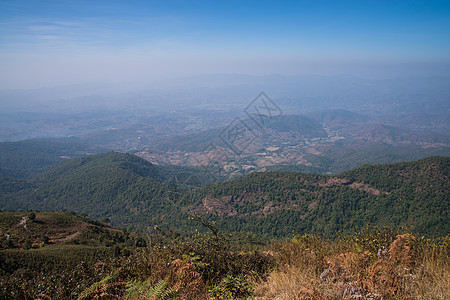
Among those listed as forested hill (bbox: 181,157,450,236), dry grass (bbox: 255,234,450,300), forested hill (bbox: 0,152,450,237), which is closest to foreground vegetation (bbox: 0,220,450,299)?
dry grass (bbox: 255,234,450,300)

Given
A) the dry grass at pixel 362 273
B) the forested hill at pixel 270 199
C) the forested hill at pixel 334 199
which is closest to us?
the dry grass at pixel 362 273

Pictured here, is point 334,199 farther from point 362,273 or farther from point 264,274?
point 264,274

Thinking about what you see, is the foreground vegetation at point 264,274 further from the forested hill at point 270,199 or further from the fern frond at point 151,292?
the forested hill at point 270,199

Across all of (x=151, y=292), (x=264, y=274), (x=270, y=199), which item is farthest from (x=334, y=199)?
(x=151, y=292)

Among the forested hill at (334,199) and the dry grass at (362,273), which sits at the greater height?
the dry grass at (362,273)

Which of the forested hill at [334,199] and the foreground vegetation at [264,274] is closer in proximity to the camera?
the foreground vegetation at [264,274]

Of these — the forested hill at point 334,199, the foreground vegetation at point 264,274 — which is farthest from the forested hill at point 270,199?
the foreground vegetation at point 264,274
